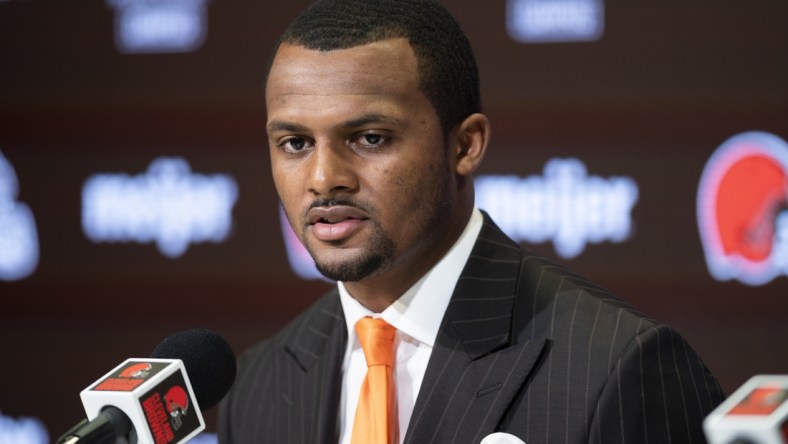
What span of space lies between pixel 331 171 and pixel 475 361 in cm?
38

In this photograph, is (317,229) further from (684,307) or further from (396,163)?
(684,307)

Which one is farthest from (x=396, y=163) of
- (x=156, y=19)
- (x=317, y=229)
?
(x=156, y=19)

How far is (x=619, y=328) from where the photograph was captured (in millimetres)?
1709

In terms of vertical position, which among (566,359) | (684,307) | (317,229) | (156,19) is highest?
(156,19)

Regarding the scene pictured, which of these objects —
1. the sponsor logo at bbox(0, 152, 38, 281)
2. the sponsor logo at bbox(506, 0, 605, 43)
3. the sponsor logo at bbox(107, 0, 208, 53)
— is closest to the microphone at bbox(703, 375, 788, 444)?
the sponsor logo at bbox(506, 0, 605, 43)

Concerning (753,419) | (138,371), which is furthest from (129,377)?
(753,419)

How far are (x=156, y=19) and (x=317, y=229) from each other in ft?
5.92

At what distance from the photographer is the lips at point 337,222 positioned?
5.55ft

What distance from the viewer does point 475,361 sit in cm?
178

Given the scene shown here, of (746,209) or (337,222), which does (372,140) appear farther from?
(746,209)

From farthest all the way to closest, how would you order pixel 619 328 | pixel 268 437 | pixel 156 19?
1. pixel 156 19
2. pixel 268 437
3. pixel 619 328

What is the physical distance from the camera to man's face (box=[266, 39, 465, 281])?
1.69 metres

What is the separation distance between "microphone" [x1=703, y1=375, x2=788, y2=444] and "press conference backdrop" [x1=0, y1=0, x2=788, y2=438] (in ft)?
6.28

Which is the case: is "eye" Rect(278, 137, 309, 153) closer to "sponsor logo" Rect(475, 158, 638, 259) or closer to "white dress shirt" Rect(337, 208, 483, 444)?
"white dress shirt" Rect(337, 208, 483, 444)
